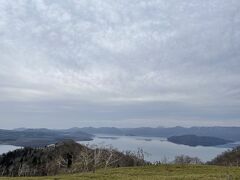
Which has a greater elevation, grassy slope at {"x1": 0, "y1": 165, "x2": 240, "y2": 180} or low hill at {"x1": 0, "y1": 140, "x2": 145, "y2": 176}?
grassy slope at {"x1": 0, "y1": 165, "x2": 240, "y2": 180}

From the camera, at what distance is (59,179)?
38.5 m

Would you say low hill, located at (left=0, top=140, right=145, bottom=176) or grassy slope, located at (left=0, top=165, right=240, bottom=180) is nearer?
grassy slope, located at (left=0, top=165, right=240, bottom=180)

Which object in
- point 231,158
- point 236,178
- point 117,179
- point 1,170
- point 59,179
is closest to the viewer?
point 236,178

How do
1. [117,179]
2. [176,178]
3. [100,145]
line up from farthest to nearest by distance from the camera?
[100,145], [117,179], [176,178]

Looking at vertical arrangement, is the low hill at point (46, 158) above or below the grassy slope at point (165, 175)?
below

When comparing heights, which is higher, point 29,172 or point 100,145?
point 100,145

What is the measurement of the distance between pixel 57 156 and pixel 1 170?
24514 millimetres

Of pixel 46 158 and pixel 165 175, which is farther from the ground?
pixel 165 175

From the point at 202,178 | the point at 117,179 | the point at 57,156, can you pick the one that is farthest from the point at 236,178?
the point at 57,156

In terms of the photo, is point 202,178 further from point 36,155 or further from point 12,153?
point 12,153

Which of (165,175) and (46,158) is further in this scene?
(46,158)

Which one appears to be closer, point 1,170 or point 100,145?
point 100,145

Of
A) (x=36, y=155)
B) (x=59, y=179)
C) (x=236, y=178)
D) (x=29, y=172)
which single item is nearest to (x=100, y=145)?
(x=29, y=172)

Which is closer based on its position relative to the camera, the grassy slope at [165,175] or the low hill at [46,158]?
the grassy slope at [165,175]
